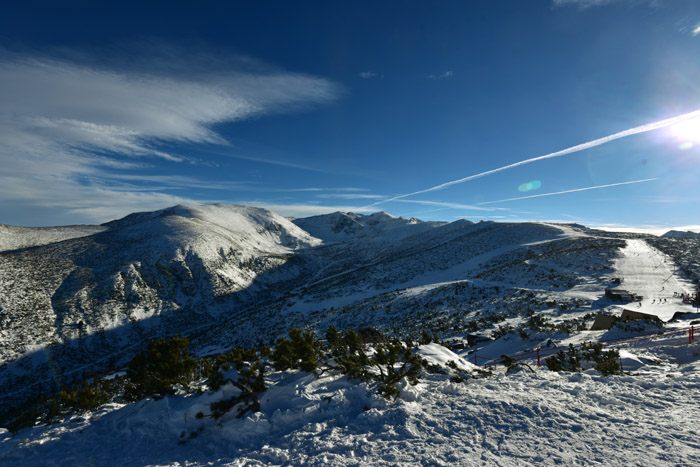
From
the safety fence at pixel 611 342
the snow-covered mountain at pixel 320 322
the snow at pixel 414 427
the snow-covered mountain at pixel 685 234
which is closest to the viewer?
the snow at pixel 414 427

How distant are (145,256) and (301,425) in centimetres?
7361

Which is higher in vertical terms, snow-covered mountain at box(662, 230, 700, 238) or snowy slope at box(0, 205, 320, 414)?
snow-covered mountain at box(662, 230, 700, 238)

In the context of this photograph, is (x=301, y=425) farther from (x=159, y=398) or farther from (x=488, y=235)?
(x=488, y=235)

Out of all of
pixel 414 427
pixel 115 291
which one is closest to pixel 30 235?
pixel 115 291

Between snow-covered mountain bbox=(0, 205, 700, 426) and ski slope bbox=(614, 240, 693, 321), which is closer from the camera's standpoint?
ski slope bbox=(614, 240, 693, 321)

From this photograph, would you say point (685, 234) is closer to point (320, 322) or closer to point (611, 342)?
point (611, 342)

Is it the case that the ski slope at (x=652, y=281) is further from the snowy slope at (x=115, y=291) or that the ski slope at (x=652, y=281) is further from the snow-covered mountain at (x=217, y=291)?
the snowy slope at (x=115, y=291)

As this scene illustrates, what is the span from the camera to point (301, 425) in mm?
6816

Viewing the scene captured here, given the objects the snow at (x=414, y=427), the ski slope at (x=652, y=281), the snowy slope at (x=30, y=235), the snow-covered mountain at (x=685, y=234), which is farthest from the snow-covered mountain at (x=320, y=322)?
the snow-covered mountain at (x=685, y=234)

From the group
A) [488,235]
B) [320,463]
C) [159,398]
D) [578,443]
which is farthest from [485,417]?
[488,235]

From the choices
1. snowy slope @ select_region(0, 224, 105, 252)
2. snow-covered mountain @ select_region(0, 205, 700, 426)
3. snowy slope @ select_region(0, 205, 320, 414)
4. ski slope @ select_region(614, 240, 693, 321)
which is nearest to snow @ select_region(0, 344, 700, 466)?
snow-covered mountain @ select_region(0, 205, 700, 426)

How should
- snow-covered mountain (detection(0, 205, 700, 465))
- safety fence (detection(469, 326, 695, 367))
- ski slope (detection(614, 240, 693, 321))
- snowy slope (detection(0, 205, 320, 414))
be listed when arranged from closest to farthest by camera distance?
snow-covered mountain (detection(0, 205, 700, 465)) < safety fence (detection(469, 326, 695, 367)) < ski slope (detection(614, 240, 693, 321)) < snowy slope (detection(0, 205, 320, 414))

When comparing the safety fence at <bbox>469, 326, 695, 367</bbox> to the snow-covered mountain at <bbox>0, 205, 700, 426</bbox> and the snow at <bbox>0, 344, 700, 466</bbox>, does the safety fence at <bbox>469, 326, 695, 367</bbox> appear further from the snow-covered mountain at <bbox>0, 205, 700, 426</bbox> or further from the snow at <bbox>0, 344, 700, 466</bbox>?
the snow-covered mountain at <bbox>0, 205, 700, 426</bbox>

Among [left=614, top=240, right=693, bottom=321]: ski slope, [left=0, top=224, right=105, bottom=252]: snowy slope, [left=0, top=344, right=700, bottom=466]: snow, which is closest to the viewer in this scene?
[left=0, top=344, right=700, bottom=466]: snow
